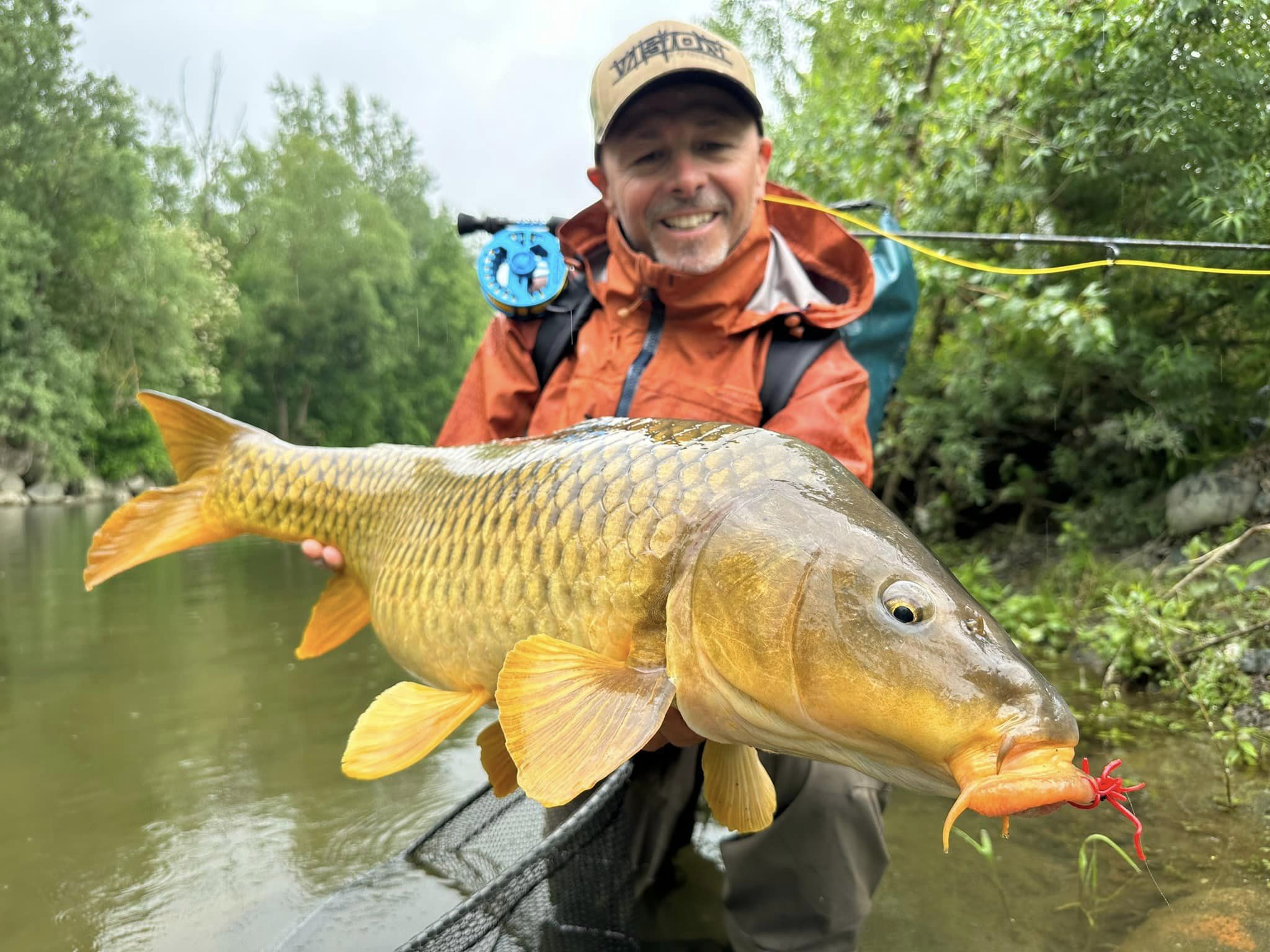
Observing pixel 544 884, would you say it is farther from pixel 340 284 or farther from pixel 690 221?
pixel 340 284

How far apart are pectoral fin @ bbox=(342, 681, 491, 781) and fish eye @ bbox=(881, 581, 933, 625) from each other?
2.20 ft

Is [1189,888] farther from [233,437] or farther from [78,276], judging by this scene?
[78,276]

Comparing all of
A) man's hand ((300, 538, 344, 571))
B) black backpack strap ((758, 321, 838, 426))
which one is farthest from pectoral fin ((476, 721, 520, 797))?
black backpack strap ((758, 321, 838, 426))

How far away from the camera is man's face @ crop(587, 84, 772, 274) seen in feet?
5.63

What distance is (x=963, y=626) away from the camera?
827 millimetres

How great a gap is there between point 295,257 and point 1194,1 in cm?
2354

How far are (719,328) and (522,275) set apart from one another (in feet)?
1.72

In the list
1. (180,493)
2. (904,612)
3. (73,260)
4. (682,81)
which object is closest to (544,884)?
(904,612)

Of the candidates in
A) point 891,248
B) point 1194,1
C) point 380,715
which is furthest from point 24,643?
point 1194,1

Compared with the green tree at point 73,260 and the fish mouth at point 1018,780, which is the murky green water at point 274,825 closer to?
the fish mouth at point 1018,780

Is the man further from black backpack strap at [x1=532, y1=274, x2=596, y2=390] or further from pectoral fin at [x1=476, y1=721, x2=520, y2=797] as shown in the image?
pectoral fin at [x1=476, y1=721, x2=520, y2=797]

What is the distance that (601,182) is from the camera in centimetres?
201

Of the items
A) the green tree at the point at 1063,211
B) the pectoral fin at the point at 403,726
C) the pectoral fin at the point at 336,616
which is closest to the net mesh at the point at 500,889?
the pectoral fin at the point at 403,726

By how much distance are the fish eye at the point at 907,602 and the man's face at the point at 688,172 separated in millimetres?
1046
